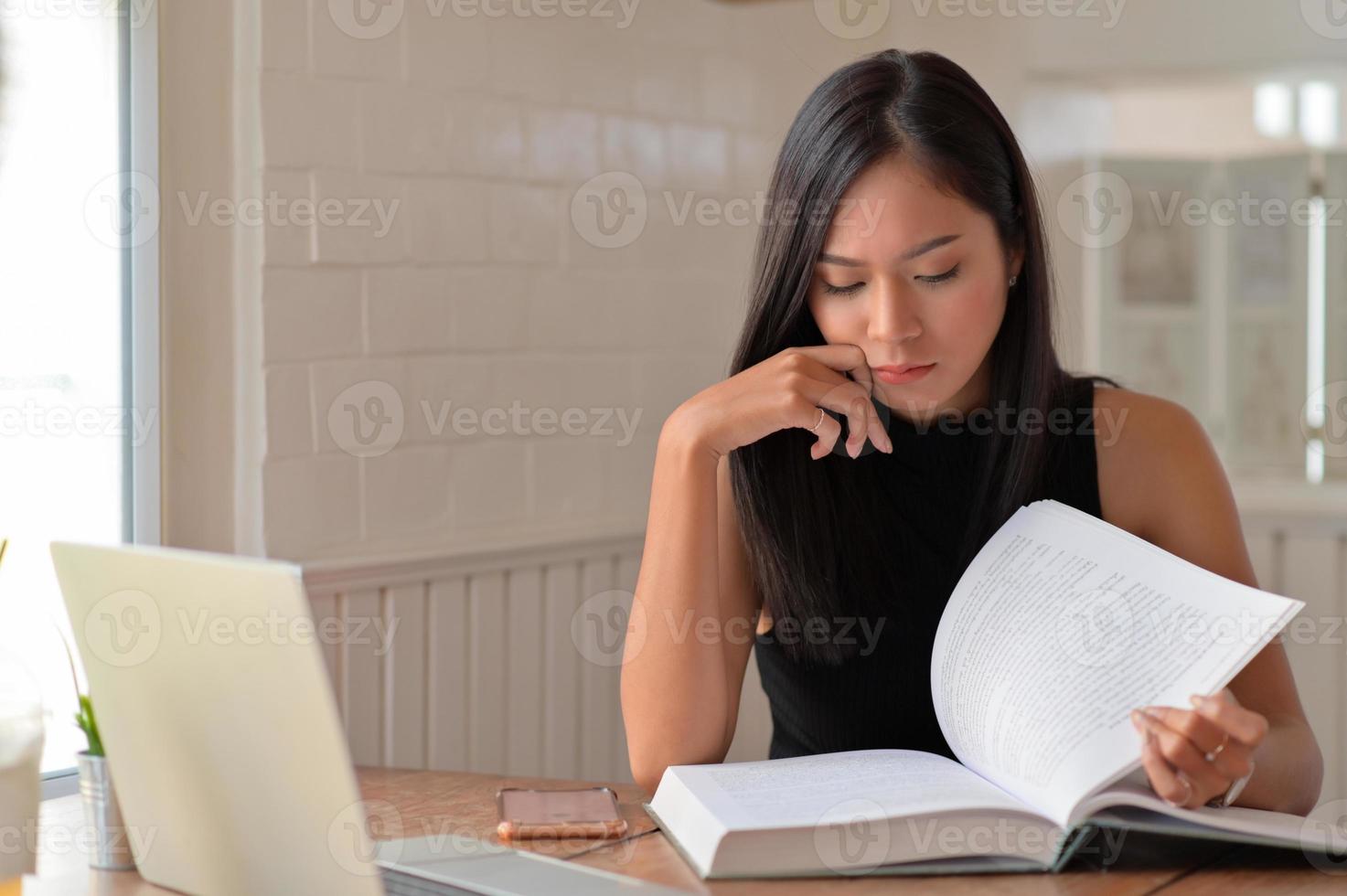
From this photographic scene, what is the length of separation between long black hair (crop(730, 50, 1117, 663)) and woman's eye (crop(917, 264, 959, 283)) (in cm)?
8

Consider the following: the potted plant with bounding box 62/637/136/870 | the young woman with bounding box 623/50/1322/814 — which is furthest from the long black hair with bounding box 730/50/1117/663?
the potted plant with bounding box 62/637/136/870

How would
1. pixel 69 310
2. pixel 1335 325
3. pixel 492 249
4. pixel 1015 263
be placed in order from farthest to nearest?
pixel 1335 325
pixel 492 249
pixel 69 310
pixel 1015 263

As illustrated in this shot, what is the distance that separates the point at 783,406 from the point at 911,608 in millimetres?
337

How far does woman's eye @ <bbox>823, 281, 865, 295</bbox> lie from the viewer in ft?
4.57

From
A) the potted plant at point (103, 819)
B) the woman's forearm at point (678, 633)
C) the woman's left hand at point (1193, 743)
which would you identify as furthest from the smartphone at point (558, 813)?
the woman's left hand at point (1193, 743)

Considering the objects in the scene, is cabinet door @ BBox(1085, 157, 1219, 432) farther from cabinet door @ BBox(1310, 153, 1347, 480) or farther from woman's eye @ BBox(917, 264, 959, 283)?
woman's eye @ BBox(917, 264, 959, 283)

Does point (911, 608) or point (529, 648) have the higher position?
point (911, 608)

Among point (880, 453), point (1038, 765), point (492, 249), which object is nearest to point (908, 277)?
point (880, 453)

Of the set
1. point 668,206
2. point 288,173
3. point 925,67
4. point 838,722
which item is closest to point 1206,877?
point 838,722

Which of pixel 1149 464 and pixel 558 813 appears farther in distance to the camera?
pixel 1149 464

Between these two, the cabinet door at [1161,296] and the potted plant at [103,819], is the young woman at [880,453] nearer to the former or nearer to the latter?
the potted plant at [103,819]

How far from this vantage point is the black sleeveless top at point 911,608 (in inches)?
59.4

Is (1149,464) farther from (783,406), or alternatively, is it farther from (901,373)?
(783,406)

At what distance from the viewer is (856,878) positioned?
3.28 ft
